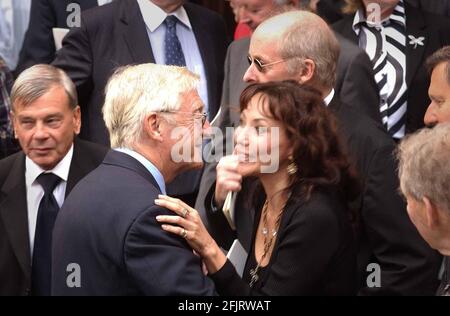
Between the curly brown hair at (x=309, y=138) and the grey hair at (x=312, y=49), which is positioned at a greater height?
the grey hair at (x=312, y=49)

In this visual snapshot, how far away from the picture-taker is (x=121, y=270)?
9.61 ft

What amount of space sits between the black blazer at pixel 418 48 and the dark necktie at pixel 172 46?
0.80 meters

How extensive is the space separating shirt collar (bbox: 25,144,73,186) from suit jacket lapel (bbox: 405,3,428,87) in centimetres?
169

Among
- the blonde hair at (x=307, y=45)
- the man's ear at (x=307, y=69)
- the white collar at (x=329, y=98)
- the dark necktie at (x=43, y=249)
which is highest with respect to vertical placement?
the blonde hair at (x=307, y=45)

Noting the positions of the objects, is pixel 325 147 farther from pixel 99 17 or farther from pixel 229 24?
pixel 229 24

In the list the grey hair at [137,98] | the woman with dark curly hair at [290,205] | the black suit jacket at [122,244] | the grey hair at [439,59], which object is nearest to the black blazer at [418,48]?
the grey hair at [439,59]

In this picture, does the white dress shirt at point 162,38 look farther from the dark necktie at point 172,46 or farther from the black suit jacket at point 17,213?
the black suit jacket at point 17,213

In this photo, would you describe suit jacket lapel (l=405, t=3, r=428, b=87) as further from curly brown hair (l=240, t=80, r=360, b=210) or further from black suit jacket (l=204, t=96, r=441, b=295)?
curly brown hair (l=240, t=80, r=360, b=210)

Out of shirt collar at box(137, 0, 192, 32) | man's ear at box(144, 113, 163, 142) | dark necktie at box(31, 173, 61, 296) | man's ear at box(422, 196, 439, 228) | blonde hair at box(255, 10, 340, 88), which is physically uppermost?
shirt collar at box(137, 0, 192, 32)

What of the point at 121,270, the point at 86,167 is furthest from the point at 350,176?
the point at 86,167

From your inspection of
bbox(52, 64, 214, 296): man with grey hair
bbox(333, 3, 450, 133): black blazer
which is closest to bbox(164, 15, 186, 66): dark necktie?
bbox(333, 3, 450, 133): black blazer

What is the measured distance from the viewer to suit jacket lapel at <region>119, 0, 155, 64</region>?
4613mm

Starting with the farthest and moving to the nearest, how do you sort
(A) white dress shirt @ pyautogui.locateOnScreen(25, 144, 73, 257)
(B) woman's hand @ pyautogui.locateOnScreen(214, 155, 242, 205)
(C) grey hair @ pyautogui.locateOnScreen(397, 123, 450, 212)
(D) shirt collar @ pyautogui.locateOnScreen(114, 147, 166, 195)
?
1. (A) white dress shirt @ pyautogui.locateOnScreen(25, 144, 73, 257)
2. (B) woman's hand @ pyautogui.locateOnScreen(214, 155, 242, 205)
3. (D) shirt collar @ pyautogui.locateOnScreen(114, 147, 166, 195)
4. (C) grey hair @ pyautogui.locateOnScreen(397, 123, 450, 212)

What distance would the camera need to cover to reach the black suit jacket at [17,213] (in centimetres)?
387
